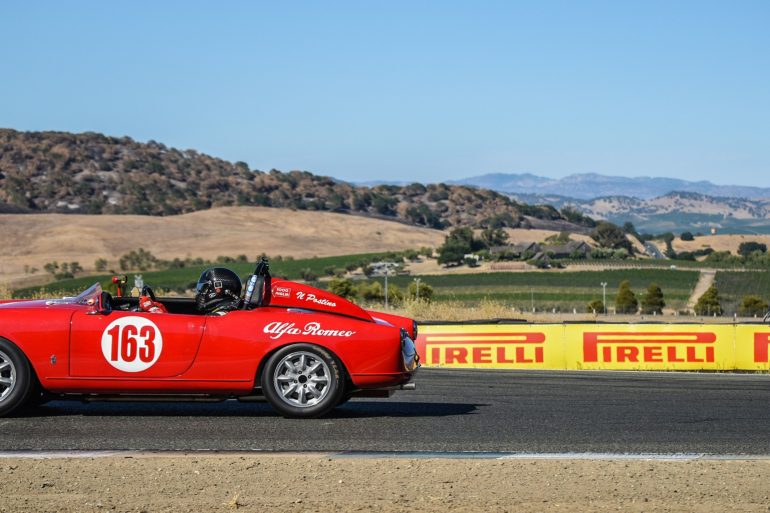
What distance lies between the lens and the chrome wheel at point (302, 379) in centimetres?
1009

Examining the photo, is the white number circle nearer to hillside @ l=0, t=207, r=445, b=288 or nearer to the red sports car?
the red sports car

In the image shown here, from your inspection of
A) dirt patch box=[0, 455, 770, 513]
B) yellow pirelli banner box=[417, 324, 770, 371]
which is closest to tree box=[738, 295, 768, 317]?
yellow pirelli banner box=[417, 324, 770, 371]

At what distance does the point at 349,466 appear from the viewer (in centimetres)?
794

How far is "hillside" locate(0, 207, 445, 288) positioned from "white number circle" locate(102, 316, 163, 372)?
8417 cm

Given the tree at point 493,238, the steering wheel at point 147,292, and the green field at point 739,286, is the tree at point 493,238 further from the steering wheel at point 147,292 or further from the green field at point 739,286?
the steering wheel at point 147,292

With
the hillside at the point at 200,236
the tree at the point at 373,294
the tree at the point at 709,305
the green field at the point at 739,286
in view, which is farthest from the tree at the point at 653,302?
the hillside at the point at 200,236

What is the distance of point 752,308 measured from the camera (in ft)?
214

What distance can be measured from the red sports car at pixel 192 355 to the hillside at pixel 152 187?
141896mm

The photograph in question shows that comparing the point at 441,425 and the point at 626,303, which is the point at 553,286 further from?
the point at 441,425

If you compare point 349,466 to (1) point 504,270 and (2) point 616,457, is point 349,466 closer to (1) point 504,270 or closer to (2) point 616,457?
(2) point 616,457

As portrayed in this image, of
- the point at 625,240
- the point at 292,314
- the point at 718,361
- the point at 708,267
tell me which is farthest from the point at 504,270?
the point at 292,314

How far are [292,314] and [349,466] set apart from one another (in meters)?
2.53

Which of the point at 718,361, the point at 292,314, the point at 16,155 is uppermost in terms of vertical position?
the point at 16,155

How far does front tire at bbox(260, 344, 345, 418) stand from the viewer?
10.1 meters
